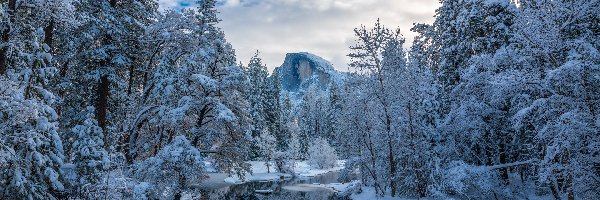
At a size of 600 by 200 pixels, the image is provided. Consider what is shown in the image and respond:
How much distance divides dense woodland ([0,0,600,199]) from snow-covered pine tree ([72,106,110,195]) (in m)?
0.05

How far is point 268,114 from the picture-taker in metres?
65.6

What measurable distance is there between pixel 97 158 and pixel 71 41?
5.44 m

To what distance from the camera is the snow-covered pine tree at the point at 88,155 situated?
1333cm

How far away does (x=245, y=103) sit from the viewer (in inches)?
881

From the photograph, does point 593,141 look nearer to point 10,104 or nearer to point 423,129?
point 423,129

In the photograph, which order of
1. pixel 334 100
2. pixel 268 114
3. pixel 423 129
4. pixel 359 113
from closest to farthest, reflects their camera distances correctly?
pixel 423 129 → pixel 359 113 → pixel 268 114 → pixel 334 100

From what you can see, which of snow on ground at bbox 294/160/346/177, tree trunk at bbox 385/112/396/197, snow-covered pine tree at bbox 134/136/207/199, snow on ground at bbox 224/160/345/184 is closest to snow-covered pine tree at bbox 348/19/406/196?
tree trunk at bbox 385/112/396/197

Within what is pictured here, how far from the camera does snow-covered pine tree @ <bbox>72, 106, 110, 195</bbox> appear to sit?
13.3m

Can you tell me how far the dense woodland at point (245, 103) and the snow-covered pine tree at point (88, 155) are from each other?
5 centimetres

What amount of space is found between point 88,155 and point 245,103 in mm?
9709

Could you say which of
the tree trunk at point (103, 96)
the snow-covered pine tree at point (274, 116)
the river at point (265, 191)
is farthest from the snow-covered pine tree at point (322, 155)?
the tree trunk at point (103, 96)

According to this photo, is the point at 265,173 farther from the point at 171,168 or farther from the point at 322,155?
the point at 171,168

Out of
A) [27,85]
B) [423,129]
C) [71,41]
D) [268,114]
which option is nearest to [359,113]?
[423,129]

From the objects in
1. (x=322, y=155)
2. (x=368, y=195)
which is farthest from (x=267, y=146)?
(x=368, y=195)
